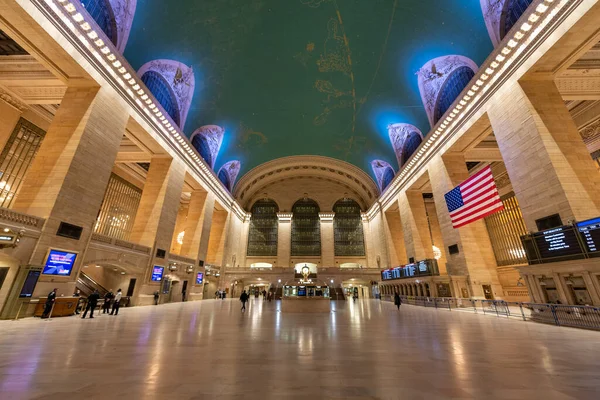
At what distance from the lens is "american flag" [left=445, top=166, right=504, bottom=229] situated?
1148cm

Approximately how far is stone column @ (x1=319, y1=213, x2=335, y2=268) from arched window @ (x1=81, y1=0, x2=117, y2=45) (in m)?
29.9

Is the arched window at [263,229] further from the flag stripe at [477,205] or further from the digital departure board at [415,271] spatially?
the flag stripe at [477,205]

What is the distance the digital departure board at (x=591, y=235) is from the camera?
7247mm

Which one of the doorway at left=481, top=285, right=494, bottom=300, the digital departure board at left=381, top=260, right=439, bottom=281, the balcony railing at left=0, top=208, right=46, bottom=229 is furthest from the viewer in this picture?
the digital departure board at left=381, top=260, right=439, bottom=281

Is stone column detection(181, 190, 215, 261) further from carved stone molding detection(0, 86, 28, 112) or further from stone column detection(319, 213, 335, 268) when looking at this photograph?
stone column detection(319, 213, 335, 268)

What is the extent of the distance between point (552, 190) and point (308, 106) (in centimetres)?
1737

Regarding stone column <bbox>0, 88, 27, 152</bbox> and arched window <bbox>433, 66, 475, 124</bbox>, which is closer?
stone column <bbox>0, 88, 27, 152</bbox>

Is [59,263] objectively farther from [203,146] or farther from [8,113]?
[203,146]

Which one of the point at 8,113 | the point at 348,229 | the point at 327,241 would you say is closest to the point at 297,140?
the point at 327,241

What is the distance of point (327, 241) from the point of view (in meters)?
35.8

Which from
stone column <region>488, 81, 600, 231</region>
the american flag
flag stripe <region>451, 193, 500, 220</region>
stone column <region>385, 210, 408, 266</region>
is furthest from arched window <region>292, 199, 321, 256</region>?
stone column <region>488, 81, 600, 231</region>

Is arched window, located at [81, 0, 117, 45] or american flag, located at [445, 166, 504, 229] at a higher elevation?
arched window, located at [81, 0, 117, 45]

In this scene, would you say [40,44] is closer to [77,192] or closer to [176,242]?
[77,192]

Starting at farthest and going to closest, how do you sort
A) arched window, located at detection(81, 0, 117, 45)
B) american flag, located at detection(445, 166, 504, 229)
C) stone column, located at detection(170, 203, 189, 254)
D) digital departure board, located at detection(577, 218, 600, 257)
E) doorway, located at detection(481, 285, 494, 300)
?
1. stone column, located at detection(170, 203, 189, 254)
2. doorway, located at detection(481, 285, 494, 300)
3. american flag, located at detection(445, 166, 504, 229)
4. arched window, located at detection(81, 0, 117, 45)
5. digital departure board, located at detection(577, 218, 600, 257)
